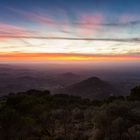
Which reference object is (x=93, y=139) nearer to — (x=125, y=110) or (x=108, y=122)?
(x=108, y=122)

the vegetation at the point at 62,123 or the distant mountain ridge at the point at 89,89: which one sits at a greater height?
the vegetation at the point at 62,123

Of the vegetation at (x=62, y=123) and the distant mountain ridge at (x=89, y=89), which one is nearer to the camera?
the vegetation at (x=62, y=123)

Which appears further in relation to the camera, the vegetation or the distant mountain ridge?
the distant mountain ridge

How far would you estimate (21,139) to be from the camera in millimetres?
18281

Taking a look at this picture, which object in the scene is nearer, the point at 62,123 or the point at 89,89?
the point at 62,123

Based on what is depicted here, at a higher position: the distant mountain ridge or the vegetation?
the vegetation

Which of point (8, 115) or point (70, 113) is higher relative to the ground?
point (8, 115)

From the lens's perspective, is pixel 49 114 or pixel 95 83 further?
pixel 95 83

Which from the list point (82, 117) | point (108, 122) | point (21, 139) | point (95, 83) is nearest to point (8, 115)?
point (21, 139)

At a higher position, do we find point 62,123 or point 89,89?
point 62,123

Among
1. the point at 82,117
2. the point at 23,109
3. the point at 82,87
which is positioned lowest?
the point at 82,87

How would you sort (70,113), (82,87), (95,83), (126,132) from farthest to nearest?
1. (95,83)
2. (82,87)
3. (70,113)
4. (126,132)

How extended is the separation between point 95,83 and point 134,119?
13800 cm

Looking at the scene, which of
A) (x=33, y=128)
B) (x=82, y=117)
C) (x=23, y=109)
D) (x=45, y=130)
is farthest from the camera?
(x=82, y=117)
